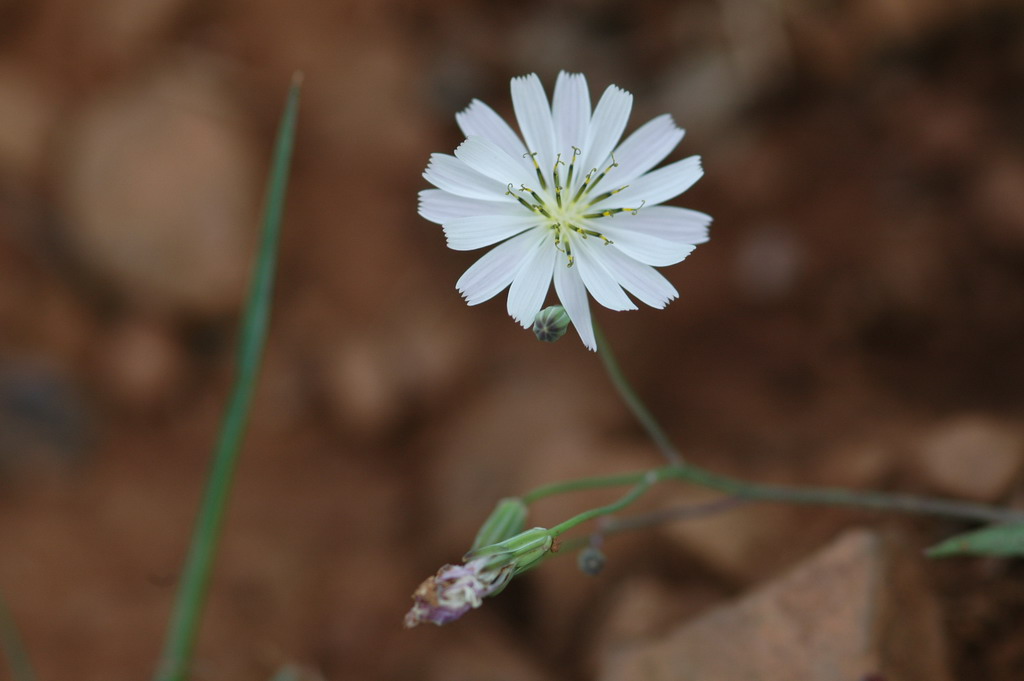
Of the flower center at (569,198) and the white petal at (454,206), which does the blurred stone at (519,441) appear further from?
the white petal at (454,206)

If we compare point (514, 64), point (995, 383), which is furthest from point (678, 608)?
point (514, 64)

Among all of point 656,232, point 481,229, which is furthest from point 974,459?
point 481,229

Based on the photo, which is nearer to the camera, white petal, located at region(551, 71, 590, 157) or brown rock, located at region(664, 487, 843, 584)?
white petal, located at region(551, 71, 590, 157)

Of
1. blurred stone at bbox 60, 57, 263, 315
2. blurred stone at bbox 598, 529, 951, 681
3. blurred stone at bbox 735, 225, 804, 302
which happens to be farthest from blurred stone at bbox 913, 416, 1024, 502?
blurred stone at bbox 60, 57, 263, 315

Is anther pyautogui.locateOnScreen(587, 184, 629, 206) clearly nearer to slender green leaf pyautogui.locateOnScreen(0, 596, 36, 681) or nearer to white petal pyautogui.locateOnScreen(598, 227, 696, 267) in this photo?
→ white petal pyautogui.locateOnScreen(598, 227, 696, 267)

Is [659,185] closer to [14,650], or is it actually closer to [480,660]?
[480,660]

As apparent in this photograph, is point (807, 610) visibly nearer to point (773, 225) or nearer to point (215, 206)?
point (773, 225)

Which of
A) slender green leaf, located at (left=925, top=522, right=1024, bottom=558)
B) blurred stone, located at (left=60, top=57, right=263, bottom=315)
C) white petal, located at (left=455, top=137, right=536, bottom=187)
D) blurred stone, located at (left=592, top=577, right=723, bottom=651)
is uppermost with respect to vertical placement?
blurred stone, located at (left=60, top=57, right=263, bottom=315)
